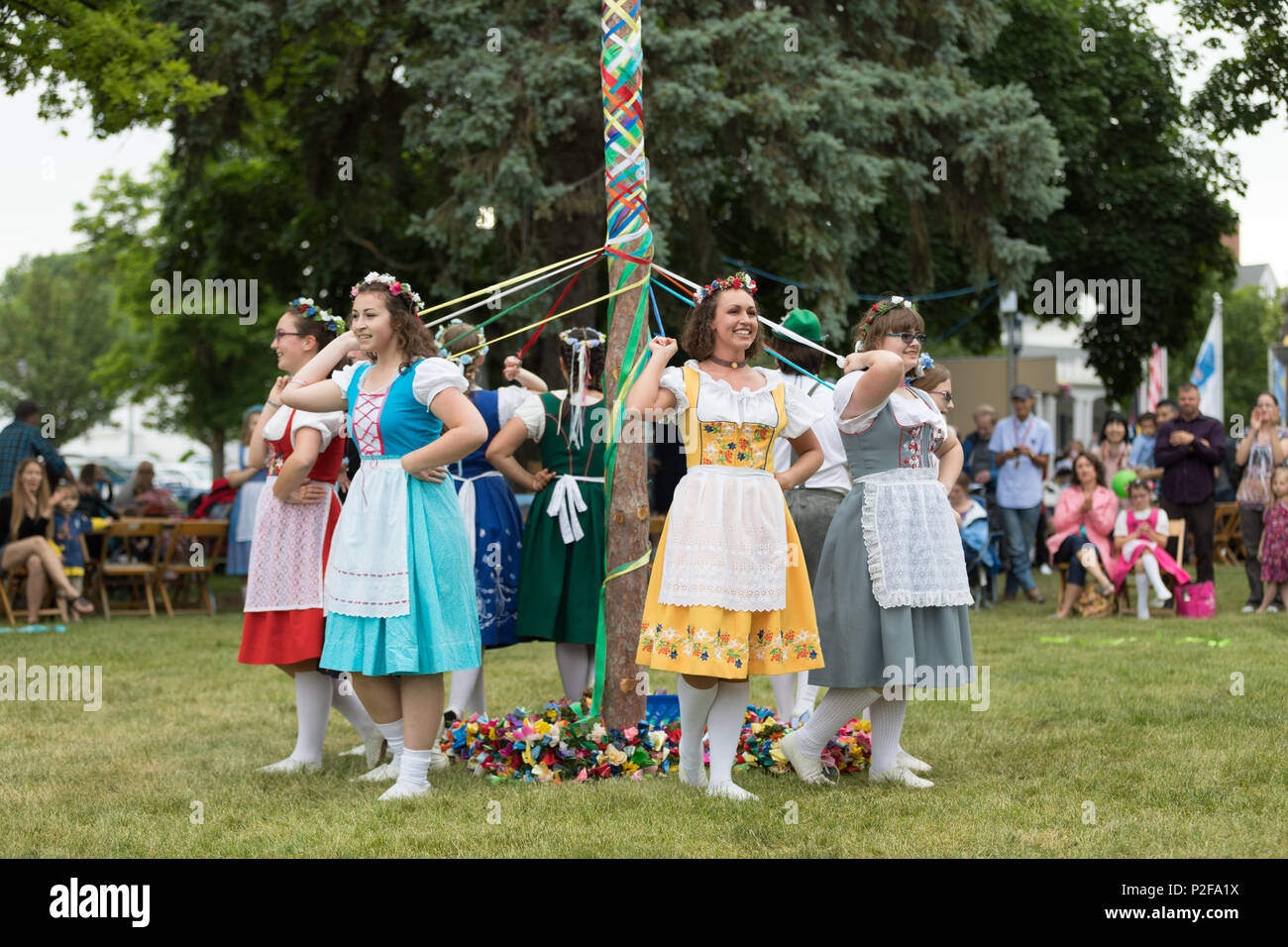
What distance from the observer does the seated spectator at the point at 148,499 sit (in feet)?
52.6

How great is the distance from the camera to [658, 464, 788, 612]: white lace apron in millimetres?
5242

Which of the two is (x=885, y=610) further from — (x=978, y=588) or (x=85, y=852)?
(x=978, y=588)

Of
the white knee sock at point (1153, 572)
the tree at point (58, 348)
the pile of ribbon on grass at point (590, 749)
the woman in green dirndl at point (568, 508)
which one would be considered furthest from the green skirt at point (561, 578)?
the tree at point (58, 348)

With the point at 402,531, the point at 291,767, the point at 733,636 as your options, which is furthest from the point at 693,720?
the point at 291,767

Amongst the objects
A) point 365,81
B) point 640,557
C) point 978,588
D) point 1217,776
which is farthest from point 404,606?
point 365,81

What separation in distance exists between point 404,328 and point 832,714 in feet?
7.43

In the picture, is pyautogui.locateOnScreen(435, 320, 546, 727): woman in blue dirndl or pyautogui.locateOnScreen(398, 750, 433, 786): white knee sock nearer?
pyautogui.locateOnScreen(398, 750, 433, 786): white knee sock

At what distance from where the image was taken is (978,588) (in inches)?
525

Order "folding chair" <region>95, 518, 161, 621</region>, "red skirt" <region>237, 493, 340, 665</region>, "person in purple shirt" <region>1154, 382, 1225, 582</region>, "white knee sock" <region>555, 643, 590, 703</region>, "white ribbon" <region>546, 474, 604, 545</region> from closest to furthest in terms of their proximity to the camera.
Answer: "red skirt" <region>237, 493, 340, 665</region> < "white ribbon" <region>546, 474, 604, 545</region> < "white knee sock" <region>555, 643, 590, 703</region> < "person in purple shirt" <region>1154, 382, 1225, 582</region> < "folding chair" <region>95, 518, 161, 621</region>

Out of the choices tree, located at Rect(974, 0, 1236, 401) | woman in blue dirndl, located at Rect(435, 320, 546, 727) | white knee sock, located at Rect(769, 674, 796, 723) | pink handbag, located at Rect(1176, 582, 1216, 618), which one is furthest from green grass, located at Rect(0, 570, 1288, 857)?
tree, located at Rect(974, 0, 1236, 401)

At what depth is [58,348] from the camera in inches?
1939

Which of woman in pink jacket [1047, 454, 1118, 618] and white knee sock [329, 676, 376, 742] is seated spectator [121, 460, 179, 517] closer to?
woman in pink jacket [1047, 454, 1118, 618]

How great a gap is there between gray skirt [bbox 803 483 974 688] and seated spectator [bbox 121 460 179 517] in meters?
12.1

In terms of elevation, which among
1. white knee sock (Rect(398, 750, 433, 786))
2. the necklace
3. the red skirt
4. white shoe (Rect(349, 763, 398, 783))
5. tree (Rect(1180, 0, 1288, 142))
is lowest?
white shoe (Rect(349, 763, 398, 783))
